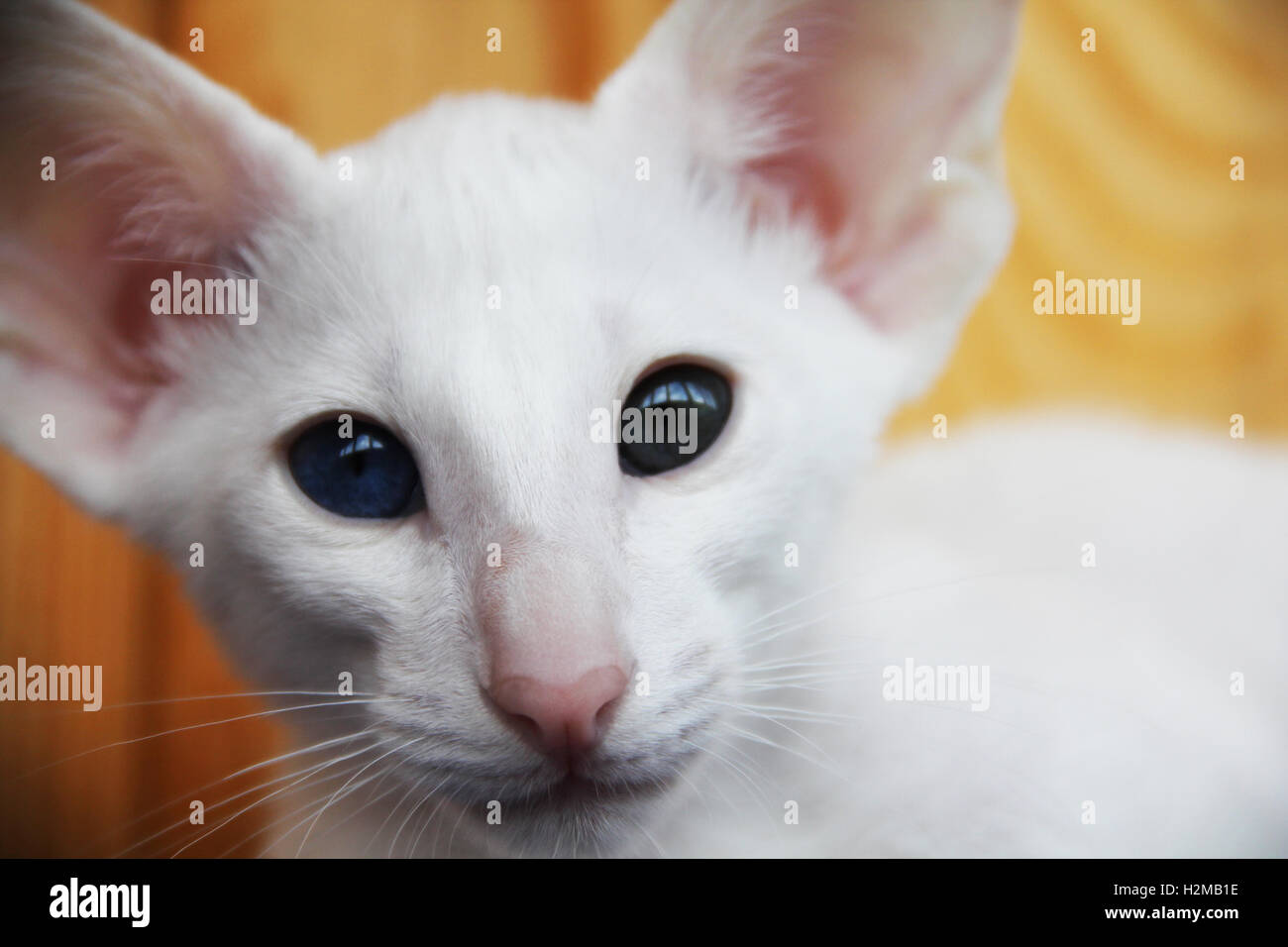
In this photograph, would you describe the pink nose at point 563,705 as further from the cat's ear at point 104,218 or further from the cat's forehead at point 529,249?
the cat's ear at point 104,218

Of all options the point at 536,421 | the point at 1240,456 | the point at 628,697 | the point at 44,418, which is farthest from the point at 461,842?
→ the point at 1240,456

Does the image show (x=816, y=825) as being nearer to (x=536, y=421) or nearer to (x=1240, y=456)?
(x=536, y=421)

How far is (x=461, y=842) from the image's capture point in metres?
0.96

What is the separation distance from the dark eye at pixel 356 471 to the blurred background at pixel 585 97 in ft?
1.48

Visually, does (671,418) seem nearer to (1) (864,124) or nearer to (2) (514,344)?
(2) (514,344)

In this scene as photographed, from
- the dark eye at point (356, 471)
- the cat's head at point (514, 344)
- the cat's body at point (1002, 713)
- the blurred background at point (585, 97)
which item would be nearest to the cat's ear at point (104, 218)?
the cat's head at point (514, 344)

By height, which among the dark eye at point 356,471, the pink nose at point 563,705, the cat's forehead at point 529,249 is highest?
the cat's forehead at point 529,249

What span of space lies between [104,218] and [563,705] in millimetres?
638

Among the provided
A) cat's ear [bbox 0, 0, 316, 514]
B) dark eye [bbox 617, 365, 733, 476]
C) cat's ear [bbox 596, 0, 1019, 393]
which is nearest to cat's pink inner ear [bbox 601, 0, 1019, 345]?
cat's ear [bbox 596, 0, 1019, 393]

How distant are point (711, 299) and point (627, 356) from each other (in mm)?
113

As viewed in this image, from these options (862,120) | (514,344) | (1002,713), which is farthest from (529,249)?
(1002,713)

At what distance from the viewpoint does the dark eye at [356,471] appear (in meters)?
0.83

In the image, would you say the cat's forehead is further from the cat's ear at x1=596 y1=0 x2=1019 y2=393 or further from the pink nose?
the pink nose

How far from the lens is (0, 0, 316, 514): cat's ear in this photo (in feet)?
2.73
